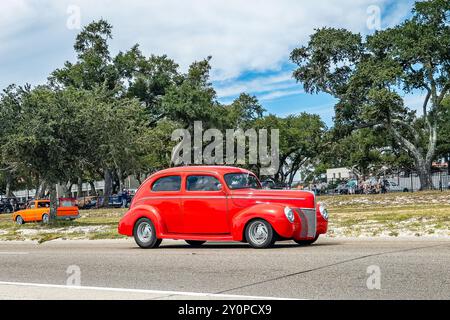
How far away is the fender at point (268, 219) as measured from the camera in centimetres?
1216

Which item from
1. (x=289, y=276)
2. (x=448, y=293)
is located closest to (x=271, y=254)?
(x=289, y=276)

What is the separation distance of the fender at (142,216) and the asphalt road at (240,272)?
0.54 m

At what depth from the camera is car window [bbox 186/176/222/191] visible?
13.3 meters

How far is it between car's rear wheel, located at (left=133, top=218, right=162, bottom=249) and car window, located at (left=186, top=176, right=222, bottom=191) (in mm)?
1315

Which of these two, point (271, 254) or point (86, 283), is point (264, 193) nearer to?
point (271, 254)

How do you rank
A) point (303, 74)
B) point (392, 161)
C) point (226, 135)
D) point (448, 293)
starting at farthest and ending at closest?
point (392, 161), point (226, 135), point (303, 74), point (448, 293)

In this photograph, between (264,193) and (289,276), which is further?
(264,193)

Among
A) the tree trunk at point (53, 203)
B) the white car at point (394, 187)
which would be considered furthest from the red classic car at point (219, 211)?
the white car at point (394, 187)

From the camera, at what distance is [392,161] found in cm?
8338

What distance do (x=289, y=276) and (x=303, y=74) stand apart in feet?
154

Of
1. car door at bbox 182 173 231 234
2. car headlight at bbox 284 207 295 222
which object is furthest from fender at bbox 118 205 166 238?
car headlight at bbox 284 207 295 222

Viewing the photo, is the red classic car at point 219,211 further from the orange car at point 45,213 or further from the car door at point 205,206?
the orange car at point 45,213

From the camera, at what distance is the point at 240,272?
952 cm

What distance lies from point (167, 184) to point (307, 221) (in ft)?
11.1
